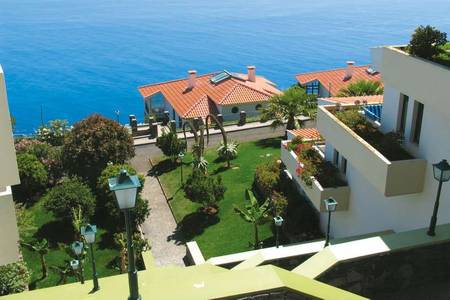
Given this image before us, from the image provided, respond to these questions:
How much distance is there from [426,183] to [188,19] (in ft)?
546

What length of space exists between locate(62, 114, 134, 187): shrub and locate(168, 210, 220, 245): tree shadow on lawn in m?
6.27

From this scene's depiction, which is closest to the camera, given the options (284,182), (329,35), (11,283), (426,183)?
(426,183)

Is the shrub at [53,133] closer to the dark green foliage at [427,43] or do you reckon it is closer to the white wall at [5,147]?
the white wall at [5,147]

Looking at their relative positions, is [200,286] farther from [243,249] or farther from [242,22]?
[242,22]

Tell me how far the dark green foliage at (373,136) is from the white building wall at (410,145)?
0.40 meters

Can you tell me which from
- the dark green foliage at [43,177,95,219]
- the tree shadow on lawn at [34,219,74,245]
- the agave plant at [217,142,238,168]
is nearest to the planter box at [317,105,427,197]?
the dark green foliage at [43,177,95,219]

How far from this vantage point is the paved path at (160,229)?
25156 mm

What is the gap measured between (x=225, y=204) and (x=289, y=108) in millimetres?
11033

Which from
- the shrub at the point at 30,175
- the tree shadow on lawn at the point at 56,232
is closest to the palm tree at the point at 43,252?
the tree shadow on lawn at the point at 56,232

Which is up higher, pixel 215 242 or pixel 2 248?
pixel 2 248

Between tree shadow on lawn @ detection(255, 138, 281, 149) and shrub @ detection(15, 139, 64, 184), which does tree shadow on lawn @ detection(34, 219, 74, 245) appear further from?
tree shadow on lawn @ detection(255, 138, 281, 149)

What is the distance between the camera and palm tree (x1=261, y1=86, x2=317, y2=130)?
37281mm

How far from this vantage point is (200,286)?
8.57 m

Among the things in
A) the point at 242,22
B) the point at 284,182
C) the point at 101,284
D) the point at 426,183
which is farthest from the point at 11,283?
the point at 242,22
